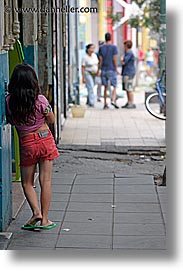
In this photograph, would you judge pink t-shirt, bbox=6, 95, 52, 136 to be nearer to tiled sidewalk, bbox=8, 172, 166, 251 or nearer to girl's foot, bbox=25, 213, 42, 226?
girl's foot, bbox=25, 213, 42, 226

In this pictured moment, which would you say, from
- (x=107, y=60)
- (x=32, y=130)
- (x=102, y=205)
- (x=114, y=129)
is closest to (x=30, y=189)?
(x=32, y=130)

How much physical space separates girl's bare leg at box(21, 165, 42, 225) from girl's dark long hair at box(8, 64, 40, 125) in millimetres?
462

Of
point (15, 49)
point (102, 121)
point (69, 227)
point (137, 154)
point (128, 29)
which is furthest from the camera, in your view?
point (128, 29)

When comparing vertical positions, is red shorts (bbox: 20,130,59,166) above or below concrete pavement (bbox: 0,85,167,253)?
above

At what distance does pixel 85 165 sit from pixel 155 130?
3770mm

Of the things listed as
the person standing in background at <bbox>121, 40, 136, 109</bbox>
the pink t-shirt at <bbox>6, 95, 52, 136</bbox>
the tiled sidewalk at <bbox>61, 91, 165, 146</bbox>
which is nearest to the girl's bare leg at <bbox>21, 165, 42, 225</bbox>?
the pink t-shirt at <bbox>6, 95, 52, 136</bbox>

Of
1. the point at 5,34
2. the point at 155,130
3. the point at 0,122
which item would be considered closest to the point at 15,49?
the point at 5,34

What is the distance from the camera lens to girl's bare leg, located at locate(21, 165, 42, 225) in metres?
5.95

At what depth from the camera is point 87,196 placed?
729cm

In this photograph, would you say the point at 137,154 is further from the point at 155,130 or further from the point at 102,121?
the point at 102,121

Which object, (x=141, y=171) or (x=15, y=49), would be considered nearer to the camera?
(x=15, y=49)

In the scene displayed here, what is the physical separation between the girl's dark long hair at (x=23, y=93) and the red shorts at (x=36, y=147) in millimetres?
180

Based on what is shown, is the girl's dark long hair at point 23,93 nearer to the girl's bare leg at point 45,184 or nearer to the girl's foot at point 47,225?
the girl's bare leg at point 45,184

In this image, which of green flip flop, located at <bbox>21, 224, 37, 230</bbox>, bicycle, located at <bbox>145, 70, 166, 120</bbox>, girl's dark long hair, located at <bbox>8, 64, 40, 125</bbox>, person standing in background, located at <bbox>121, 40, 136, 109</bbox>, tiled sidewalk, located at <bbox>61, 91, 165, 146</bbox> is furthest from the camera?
person standing in background, located at <bbox>121, 40, 136, 109</bbox>
